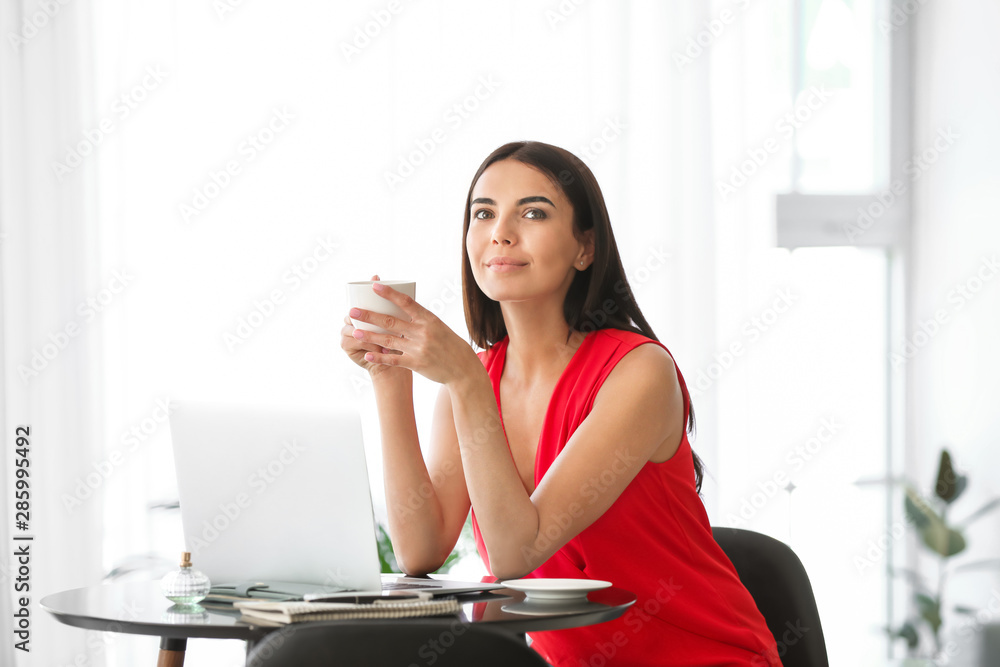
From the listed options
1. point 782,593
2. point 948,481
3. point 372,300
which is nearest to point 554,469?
point 372,300

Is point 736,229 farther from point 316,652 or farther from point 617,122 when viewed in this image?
point 316,652

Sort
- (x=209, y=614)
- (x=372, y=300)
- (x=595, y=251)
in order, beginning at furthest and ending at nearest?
(x=595, y=251) → (x=372, y=300) → (x=209, y=614)

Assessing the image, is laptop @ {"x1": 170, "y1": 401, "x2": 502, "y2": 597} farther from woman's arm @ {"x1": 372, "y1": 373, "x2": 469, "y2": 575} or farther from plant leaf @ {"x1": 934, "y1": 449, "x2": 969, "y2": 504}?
Answer: plant leaf @ {"x1": 934, "y1": 449, "x2": 969, "y2": 504}

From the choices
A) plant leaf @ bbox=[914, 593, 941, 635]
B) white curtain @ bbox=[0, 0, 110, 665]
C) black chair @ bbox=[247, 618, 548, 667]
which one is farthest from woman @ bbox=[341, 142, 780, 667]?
plant leaf @ bbox=[914, 593, 941, 635]

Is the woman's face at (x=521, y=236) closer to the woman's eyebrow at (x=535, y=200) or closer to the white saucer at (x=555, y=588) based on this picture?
the woman's eyebrow at (x=535, y=200)

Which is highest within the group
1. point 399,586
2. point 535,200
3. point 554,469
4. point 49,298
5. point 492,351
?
point 535,200

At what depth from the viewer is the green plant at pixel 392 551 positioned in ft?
8.62

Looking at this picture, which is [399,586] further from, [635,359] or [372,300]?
[635,359]

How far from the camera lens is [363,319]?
1.22 meters

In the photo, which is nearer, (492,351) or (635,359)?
(635,359)

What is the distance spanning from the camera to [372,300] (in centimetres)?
121

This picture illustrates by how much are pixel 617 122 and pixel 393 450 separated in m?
1.68

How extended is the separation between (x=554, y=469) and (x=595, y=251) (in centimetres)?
41

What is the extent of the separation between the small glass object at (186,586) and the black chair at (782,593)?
90 centimetres
